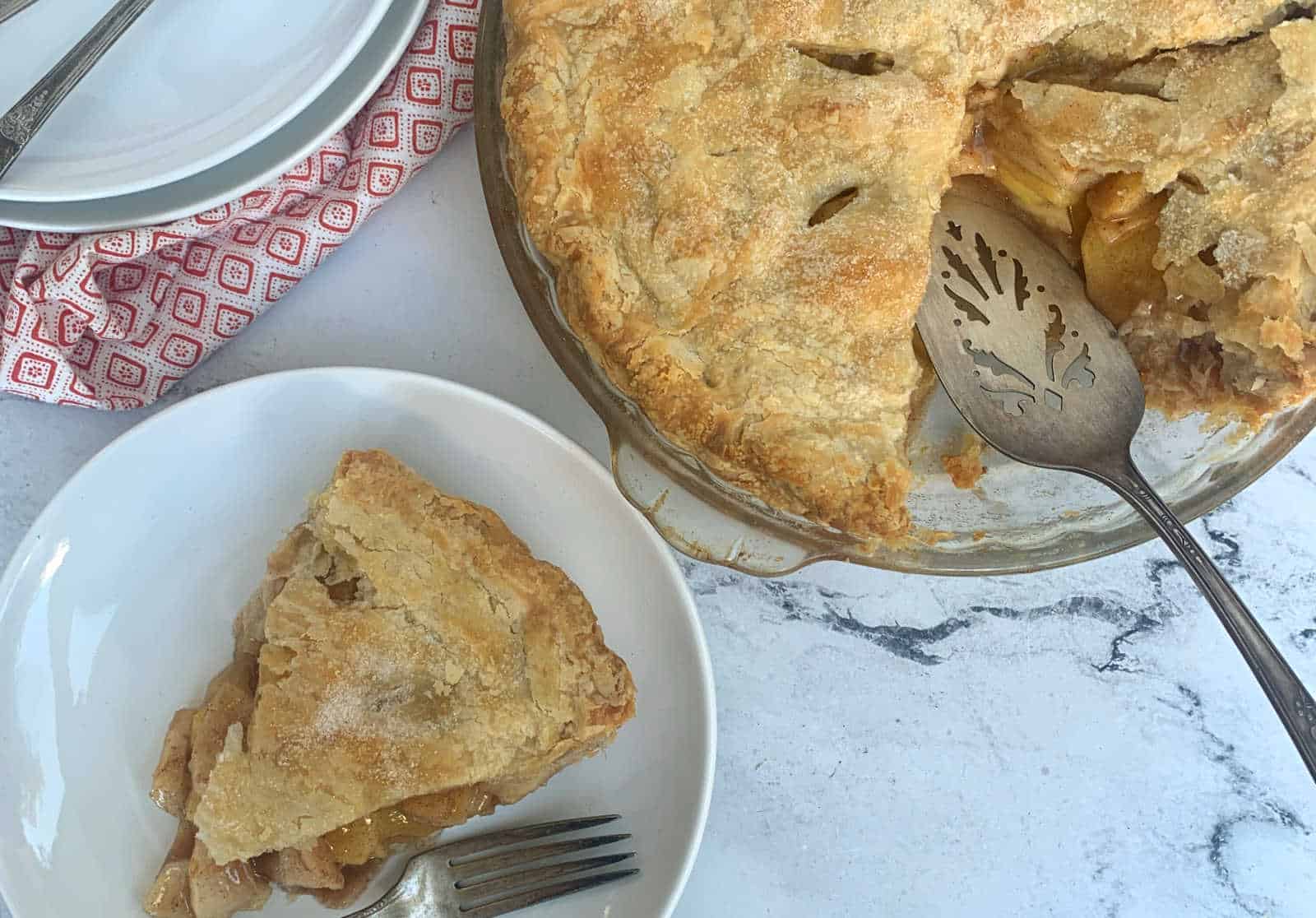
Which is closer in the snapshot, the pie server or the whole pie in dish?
the whole pie in dish

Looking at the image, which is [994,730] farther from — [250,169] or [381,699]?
[250,169]

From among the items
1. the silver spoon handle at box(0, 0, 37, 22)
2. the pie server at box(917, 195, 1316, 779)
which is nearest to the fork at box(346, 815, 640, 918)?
the pie server at box(917, 195, 1316, 779)

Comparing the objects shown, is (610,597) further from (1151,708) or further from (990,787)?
(1151,708)

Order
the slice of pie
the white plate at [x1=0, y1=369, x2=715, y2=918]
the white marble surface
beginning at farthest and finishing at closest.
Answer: the white marble surface, the white plate at [x1=0, y1=369, x2=715, y2=918], the slice of pie

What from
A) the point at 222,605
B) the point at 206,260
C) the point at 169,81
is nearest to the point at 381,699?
the point at 222,605

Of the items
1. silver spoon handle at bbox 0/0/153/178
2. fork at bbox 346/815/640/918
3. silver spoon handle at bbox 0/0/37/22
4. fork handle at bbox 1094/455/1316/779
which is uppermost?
silver spoon handle at bbox 0/0/37/22

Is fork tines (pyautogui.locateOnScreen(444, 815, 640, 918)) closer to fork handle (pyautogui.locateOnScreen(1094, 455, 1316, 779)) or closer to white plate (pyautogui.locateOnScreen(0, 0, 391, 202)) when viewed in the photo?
fork handle (pyautogui.locateOnScreen(1094, 455, 1316, 779))
